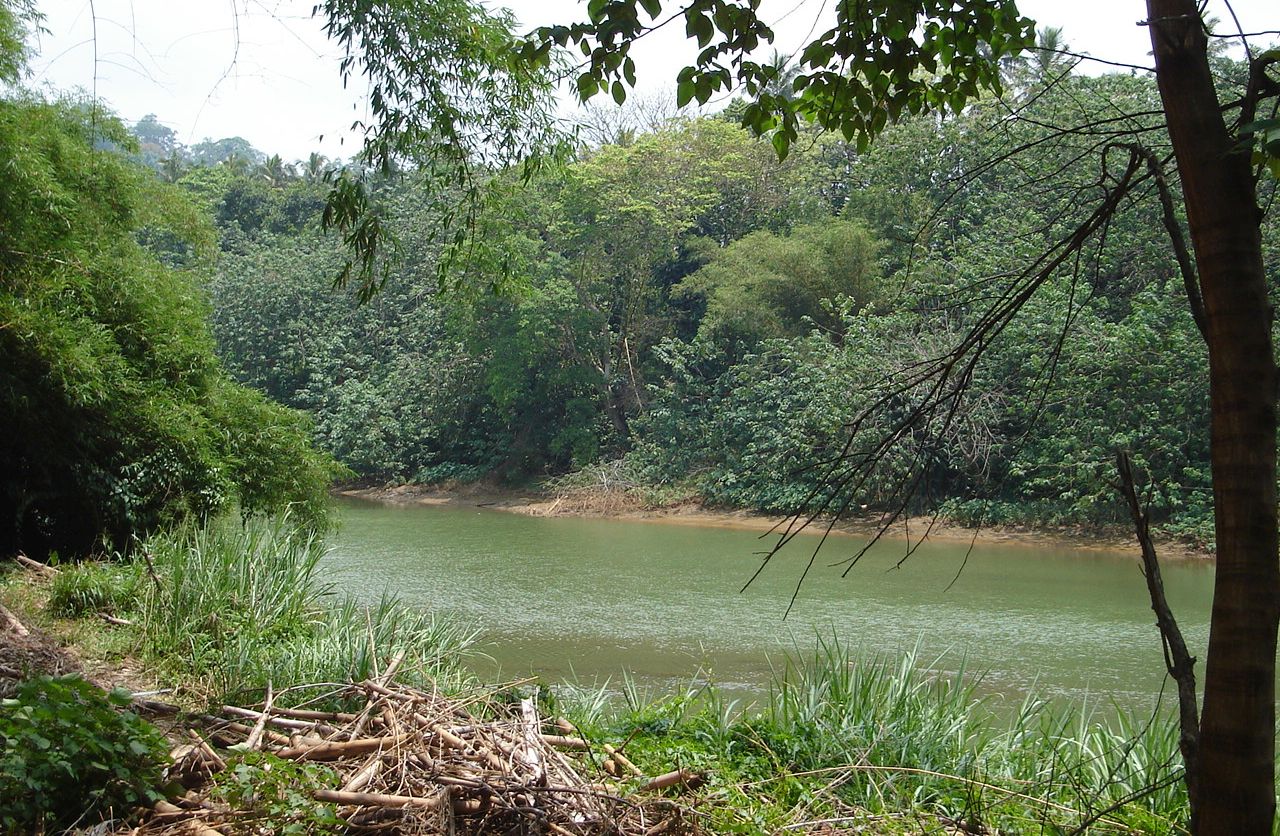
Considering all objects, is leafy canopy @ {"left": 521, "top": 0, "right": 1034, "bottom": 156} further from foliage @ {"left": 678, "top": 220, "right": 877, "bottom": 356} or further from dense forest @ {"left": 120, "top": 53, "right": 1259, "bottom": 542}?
foliage @ {"left": 678, "top": 220, "right": 877, "bottom": 356}

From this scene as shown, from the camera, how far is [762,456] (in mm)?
16844

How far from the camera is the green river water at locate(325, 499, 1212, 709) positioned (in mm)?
6981

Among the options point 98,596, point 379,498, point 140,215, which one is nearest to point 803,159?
point 379,498

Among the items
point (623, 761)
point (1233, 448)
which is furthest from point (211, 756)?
point (1233, 448)

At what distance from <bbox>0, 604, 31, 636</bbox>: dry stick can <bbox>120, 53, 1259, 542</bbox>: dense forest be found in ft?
27.1

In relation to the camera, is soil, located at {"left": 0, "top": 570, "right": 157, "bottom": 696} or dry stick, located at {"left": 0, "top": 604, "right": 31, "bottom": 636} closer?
soil, located at {"left": 0, "top": 570, "right": 157, "bottom": 696}

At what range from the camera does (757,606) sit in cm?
923

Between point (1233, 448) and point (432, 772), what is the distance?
1826 mm

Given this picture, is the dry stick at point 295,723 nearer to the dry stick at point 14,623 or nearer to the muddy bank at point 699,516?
the dry stick at point 14,623

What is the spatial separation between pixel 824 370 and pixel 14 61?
11.4 meters

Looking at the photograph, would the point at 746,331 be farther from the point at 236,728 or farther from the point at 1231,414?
the point at 1231,414

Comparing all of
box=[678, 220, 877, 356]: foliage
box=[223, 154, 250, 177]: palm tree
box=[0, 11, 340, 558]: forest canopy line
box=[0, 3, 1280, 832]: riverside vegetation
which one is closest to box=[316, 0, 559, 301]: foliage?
box=[0, 3, 1280, 832]: riverside vegetation

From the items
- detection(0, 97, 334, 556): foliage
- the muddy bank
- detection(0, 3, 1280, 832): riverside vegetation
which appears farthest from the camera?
the muddy bank

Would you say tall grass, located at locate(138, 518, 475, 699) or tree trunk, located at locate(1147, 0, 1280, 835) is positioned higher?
tree trunk, located at locate(1147, 0, 1280, 835)
